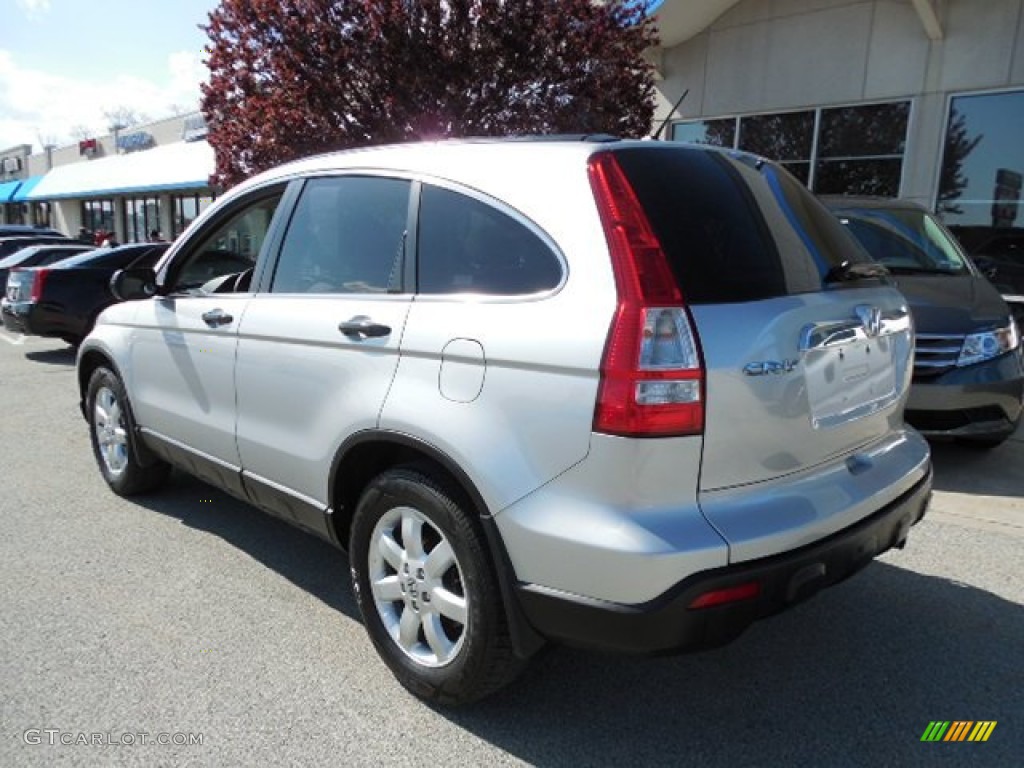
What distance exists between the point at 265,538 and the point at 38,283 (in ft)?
27.7

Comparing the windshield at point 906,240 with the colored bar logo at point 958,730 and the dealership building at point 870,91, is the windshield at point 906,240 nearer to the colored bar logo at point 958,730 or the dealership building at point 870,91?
the dealership building at point 870,91

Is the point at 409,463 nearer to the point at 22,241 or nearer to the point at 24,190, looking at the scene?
the point at 22,241

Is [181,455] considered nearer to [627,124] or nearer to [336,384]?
[336,384]

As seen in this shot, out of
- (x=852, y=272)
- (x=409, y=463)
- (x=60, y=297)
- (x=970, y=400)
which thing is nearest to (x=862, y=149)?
(x=970, y=400)

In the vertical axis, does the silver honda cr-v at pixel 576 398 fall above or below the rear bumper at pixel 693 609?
above

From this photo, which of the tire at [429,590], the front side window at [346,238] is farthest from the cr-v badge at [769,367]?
the front side window at [346,238]

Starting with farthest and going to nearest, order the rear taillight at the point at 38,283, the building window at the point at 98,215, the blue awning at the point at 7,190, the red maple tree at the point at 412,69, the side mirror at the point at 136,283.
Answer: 1. the blue awning at the point at 7,190
2. the building window at the point at 98,215
3. the rear taillight at the point at 38,283
4. the red maple tree at the point at 412,69
5. the side mirror at the point at 136,283

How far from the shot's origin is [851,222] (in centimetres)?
646

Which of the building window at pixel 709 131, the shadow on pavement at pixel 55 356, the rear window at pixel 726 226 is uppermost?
the building window at pixel 709 131

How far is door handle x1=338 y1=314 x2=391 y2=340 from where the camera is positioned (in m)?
2.63

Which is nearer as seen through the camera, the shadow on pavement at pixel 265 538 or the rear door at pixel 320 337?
the rear door at pixel 320 337

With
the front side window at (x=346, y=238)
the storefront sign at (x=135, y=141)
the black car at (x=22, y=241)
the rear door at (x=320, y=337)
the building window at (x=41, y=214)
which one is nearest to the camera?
A: the rear door at (x=320, y=337)

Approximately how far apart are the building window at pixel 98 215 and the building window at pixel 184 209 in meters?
8.03

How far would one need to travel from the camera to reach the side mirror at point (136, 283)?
4.03 m
